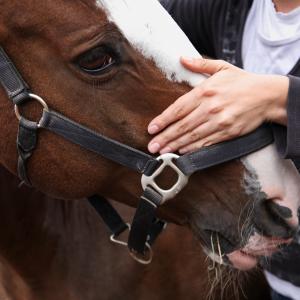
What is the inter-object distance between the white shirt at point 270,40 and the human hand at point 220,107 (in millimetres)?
226

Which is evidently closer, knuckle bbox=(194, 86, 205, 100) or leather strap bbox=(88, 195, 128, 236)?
knuckle bbox=(194, 86, 205, 100)

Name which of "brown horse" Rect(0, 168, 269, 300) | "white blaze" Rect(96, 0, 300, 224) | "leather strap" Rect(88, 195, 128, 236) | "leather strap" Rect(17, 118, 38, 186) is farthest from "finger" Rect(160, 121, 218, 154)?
"brown horse" Rect(0, 168, 269, 300)

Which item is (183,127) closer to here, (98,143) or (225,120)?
(225,120)

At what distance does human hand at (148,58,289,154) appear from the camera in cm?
149

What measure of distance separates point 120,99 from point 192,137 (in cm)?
21

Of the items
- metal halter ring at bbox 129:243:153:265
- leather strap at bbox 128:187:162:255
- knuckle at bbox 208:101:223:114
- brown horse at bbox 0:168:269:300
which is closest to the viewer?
knuckle at bbox 208:101:223:114

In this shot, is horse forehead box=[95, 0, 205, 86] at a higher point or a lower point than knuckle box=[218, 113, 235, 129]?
higher

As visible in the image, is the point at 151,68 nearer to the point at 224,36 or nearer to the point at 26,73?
the point at 26,73

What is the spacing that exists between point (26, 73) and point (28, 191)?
0.62 m

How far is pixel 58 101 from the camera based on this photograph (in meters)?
1.56

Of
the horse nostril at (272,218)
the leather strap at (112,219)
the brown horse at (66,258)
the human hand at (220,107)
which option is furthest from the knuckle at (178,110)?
the brown horse at (66,258)

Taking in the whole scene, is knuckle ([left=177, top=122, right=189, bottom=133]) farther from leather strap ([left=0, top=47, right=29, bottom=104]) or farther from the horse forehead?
leather strap ([left=0, top=47, right=29, bottom=104])

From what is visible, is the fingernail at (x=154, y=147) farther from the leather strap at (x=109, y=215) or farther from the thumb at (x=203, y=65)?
the leather strap at (x=109, y=215)

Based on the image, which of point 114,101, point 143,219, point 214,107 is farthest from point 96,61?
point 143,219
